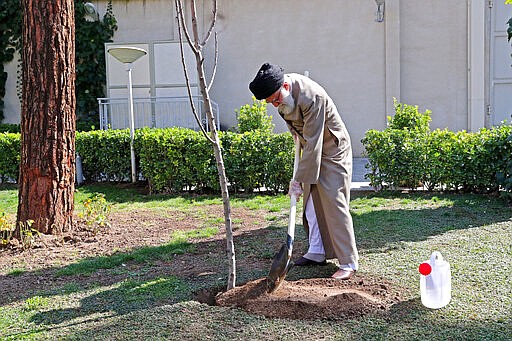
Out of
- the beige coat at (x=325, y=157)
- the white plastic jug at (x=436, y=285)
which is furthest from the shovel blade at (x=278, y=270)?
the white plastic jug at (x=436, y=285)

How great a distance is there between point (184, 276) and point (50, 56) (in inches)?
103

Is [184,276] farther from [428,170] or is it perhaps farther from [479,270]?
[428,170]

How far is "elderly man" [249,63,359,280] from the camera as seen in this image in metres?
4.20

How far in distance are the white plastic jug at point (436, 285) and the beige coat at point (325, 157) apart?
0.74 metres

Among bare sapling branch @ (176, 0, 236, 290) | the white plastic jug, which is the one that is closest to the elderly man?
bare sapling branch @ (176, 0, 236, 290)

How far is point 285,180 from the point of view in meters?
8.72

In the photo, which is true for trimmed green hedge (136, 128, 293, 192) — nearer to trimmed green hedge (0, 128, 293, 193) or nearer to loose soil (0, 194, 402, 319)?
trimmed green hedge (0, 128, 293, 193)

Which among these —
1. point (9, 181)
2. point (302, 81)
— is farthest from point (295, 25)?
point (302, 81)

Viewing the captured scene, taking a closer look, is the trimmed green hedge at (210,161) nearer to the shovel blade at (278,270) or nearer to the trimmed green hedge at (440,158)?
the trimmed green hedge at (440,158)

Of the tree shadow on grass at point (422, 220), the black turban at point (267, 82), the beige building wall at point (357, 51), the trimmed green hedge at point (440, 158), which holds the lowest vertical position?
the tree shadow on grass at point (422, 220)

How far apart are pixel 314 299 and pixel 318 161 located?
3.06ft

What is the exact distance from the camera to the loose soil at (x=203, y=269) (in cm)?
392

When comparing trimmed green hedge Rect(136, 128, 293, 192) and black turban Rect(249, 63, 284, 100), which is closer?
black turban Rect(249, 63, 284, 100)

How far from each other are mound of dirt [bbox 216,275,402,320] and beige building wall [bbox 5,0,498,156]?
9.04 m
